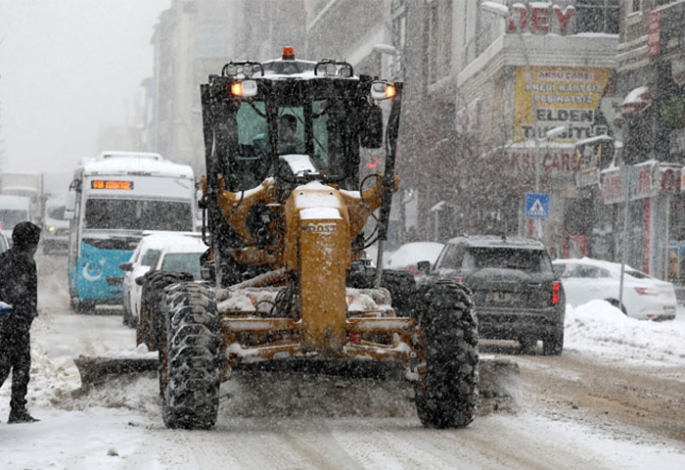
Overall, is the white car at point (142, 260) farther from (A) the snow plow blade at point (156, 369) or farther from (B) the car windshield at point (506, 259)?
(A) the snow plow blade at point (156, 369)

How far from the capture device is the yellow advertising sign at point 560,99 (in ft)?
154

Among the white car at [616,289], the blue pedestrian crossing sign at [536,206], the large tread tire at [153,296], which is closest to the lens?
the large tread tire at [153,296]

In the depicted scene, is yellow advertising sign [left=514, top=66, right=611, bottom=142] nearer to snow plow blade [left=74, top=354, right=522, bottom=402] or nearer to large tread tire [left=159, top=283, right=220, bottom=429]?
snow plow blade [left=74, top=354, right=522, bottom=402]

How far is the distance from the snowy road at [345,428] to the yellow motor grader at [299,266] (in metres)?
0.43

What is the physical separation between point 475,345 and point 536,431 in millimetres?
775

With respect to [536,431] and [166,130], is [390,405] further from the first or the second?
[166,130]

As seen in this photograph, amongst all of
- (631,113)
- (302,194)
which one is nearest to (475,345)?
(302,194)

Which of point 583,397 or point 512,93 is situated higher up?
point 512,93

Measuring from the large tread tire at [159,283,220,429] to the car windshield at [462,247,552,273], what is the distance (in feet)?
33.3

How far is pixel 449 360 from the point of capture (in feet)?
33.6

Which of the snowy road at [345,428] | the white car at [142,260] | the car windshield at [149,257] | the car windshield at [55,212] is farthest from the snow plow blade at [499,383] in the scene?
the car windshield at [55,212]

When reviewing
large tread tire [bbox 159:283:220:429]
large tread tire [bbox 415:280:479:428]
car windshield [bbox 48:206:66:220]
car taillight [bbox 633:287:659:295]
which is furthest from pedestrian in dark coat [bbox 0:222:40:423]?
car windshield [bbox 48:206:66:220]

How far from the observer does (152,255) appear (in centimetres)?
2377

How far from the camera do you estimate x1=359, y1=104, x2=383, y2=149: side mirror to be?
1173 cm
